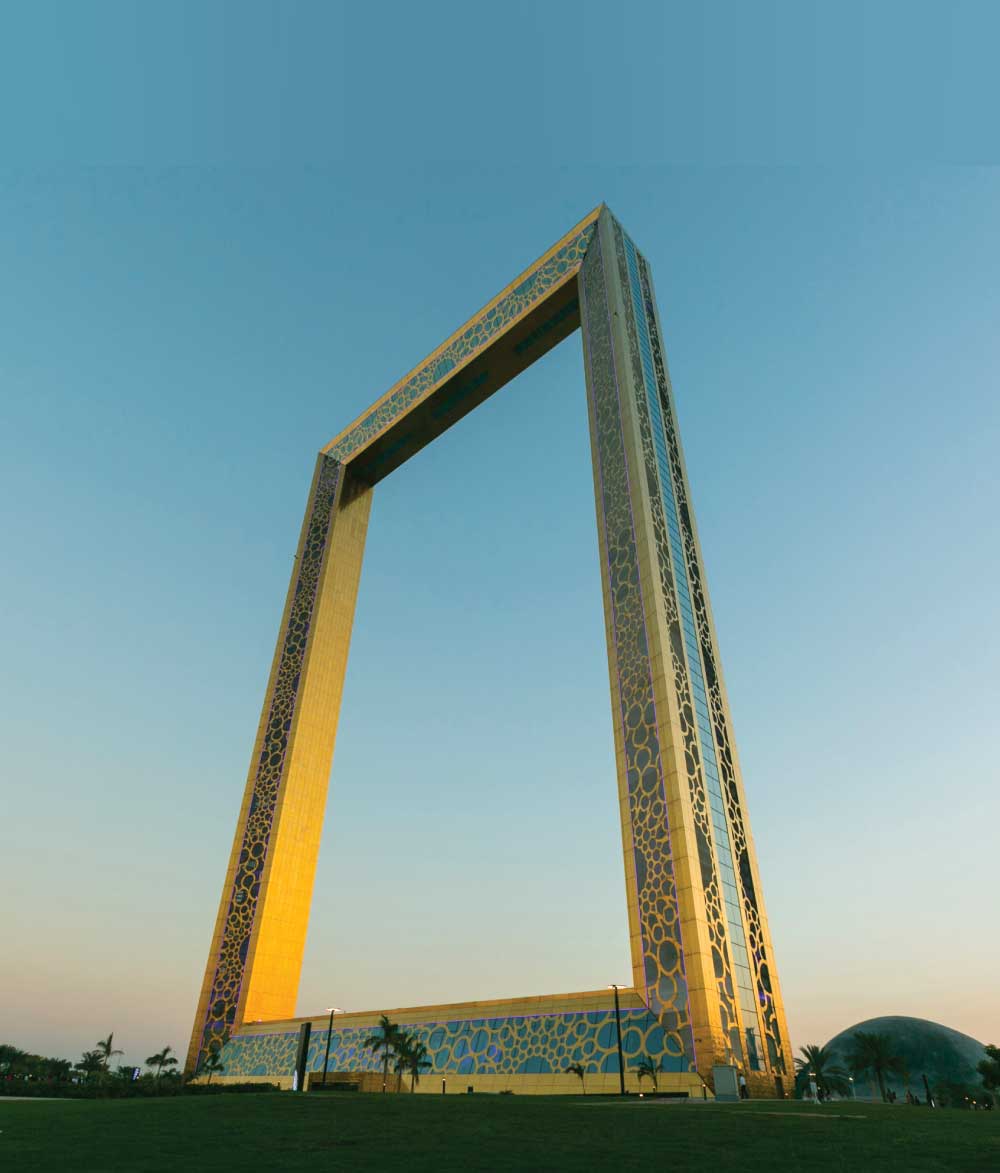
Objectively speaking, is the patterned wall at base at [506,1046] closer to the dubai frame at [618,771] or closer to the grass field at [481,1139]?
the dubai frame at [618,771]

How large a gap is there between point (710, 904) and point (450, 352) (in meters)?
26.1

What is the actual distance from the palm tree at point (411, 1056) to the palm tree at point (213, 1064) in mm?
7818

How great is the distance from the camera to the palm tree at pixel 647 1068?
A: 17.5m

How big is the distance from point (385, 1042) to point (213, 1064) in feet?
25.5

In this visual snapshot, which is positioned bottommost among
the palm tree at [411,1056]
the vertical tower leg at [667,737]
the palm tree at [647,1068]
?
the palm tree at [647,1068]

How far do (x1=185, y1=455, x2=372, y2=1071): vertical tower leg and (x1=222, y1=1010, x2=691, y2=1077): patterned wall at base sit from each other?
9.31ft

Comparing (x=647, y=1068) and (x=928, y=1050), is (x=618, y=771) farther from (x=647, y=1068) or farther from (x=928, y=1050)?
(x=928, y=1050)

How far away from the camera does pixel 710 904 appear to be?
1939cm

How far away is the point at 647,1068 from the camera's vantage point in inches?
695

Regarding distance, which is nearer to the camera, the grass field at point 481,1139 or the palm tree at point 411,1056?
the grass field at point 481,1139

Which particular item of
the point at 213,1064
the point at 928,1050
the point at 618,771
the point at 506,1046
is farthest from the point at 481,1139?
the point at 928,1050

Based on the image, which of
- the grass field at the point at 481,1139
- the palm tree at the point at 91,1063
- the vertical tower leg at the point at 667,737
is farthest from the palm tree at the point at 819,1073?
the palm tree at the point at 91,1063

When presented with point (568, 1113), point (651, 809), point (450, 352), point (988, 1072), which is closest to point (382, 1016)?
point (651, 809)

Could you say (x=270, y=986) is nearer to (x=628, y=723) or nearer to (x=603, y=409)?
(x=628, y=723)
